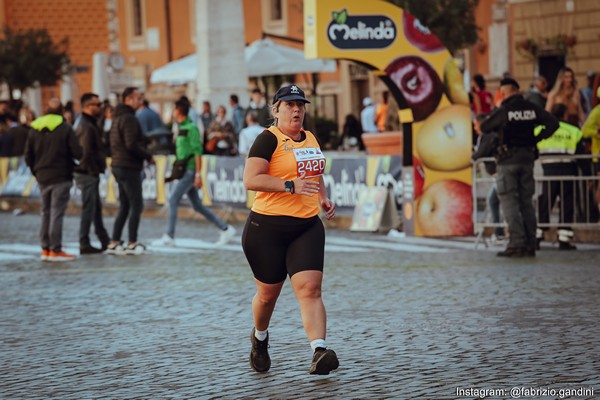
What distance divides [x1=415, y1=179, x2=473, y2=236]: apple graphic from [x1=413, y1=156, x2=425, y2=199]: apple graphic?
82mm

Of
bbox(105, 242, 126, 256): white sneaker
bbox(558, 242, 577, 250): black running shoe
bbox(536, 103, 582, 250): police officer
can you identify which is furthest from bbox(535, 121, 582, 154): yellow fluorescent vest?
bbox(105, 242, 126, 256): white sneaker

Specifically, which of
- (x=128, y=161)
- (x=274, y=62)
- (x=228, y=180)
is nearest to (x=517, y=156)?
(x=128, y=161)

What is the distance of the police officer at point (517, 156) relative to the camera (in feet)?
55.5

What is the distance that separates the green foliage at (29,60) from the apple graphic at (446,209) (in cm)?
3613

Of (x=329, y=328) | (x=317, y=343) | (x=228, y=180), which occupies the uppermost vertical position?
(x=228, y=180)

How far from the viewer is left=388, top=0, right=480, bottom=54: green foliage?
3856 cm

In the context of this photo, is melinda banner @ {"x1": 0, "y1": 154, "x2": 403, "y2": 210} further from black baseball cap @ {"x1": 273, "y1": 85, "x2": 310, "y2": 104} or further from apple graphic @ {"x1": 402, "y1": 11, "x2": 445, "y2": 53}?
black baseball cap @ {"x1": 273, "y1": 85, "x2": 310, "y2": 104}

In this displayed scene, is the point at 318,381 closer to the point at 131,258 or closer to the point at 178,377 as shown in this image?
the point at 178,377

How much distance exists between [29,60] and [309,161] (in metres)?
46.5

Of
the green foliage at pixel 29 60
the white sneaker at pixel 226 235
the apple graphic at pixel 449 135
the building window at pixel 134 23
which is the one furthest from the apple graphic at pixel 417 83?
the building window at pixel 134 23

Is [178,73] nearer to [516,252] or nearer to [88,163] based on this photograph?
[88,163]

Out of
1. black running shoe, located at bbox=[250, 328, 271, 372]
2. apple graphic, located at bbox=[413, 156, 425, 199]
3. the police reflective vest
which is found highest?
the police reflective vest

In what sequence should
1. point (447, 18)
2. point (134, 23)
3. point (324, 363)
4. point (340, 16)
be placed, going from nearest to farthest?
1. point (324, 363)
2. point (340, 16)
3. point (447, 18)
4. point (134, 23)

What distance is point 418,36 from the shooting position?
20406mm
